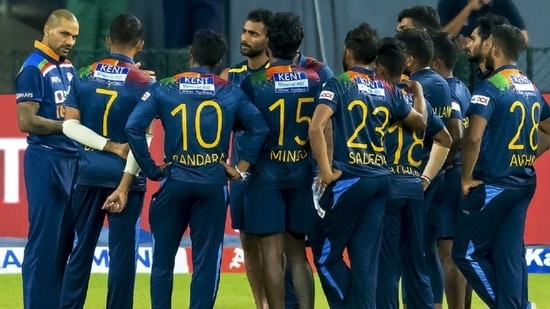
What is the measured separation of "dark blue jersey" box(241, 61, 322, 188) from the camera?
922cm

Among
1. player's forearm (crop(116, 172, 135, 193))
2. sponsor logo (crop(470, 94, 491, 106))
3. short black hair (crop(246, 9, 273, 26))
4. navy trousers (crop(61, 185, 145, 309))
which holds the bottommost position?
navy trousers (crop(61, 185, 145, 309))

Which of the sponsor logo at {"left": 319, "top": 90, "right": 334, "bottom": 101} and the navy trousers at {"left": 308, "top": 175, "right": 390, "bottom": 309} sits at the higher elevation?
the sponsor logo at {"left": 319, "top": 90, "right": 334, "bottom": 101}

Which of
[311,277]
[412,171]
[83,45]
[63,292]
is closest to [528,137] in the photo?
[412,171]

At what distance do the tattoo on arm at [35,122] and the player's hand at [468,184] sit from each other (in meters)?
2.61

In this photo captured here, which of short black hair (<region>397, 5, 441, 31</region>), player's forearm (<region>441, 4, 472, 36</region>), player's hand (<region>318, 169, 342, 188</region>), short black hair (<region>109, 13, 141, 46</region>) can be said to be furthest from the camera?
player's forearm (<region>441, 4, 472, 36</region>)

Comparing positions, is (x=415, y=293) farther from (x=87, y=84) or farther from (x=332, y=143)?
(x=87, y=84)

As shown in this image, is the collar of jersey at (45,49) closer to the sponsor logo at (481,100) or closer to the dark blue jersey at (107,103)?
the dark blue jersey at (107,103)

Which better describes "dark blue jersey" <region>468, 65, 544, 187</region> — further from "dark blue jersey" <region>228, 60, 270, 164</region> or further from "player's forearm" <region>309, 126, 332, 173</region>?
"dark blue jersey" <region>228, 60, 270, 164</region>

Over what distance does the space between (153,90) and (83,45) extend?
441 cm

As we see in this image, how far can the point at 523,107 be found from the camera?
29.7 feet

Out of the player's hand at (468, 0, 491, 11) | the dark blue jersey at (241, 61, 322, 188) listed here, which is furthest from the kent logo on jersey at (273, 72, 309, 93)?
the player's hand at (468, 0, 491, 11)

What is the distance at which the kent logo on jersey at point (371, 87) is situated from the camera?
8.80 metres

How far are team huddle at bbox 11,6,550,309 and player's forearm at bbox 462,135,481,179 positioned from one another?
0.04 feet

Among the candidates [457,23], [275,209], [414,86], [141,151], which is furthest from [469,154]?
[457,23]
